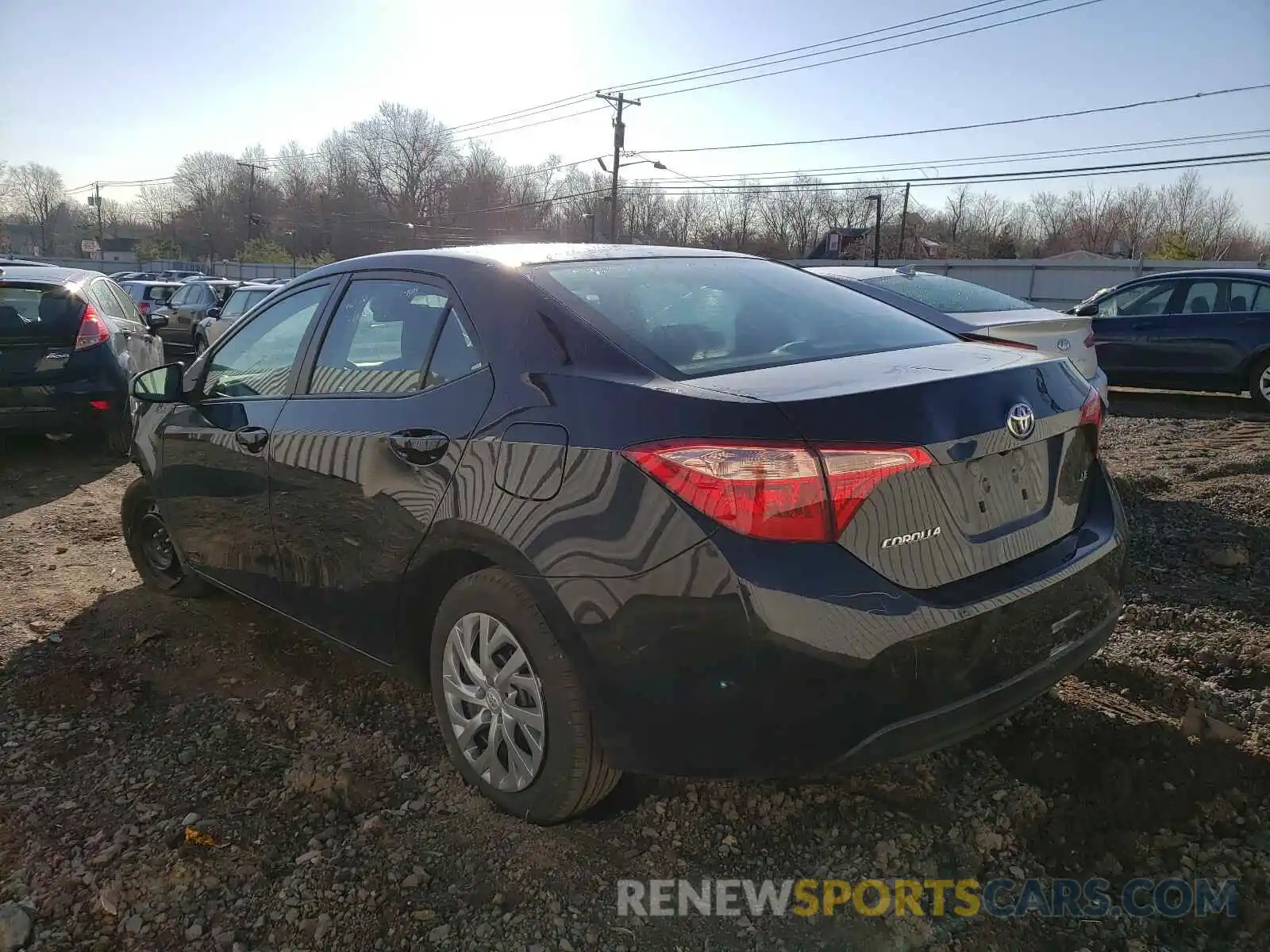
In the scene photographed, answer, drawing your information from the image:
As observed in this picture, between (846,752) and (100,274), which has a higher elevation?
(100,274)

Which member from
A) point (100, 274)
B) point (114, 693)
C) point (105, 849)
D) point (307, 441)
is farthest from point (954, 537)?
point (100, 274)

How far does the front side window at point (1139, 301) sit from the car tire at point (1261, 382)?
1279 millimetres

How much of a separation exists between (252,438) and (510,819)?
1740mm

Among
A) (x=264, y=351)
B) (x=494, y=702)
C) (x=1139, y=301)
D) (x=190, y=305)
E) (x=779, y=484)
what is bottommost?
(x=494, y=702)

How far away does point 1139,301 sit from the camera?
10.9 meters

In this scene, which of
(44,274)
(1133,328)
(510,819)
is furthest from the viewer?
(1133,328)

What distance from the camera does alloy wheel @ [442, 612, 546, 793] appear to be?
237 cm

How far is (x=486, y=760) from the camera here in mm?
2568

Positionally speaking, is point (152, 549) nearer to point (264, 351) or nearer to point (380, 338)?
point (264, 351)

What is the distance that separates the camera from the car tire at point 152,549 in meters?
4.39

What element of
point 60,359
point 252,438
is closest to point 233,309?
point 60,359

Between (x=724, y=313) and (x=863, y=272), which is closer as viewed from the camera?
(x=724, y=313)

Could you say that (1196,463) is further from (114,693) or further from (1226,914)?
(114,693)

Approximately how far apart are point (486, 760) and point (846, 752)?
3.51 ft
